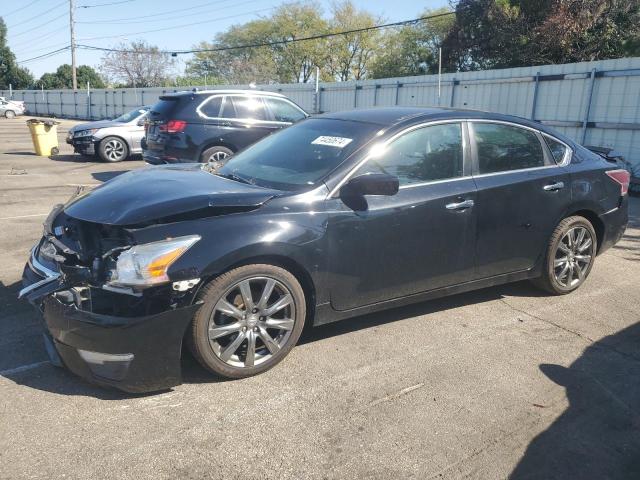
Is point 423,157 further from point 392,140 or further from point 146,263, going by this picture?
point 146,263

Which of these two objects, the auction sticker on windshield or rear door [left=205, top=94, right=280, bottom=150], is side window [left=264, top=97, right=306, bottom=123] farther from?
the auction sticker on windshield

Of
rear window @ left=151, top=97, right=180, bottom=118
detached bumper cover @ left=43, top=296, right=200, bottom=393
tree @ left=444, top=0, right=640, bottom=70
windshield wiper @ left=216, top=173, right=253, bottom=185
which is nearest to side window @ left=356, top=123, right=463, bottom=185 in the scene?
windshield wiper @ left=216, top=173, right=253, bottom=185

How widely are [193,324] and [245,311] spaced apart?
0.34 metres

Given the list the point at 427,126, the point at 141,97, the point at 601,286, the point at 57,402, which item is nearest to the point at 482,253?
the point at 427,126

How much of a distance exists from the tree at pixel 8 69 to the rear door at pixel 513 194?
76.5 m

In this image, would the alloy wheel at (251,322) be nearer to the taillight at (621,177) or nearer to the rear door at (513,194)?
the rear door at (513,194)

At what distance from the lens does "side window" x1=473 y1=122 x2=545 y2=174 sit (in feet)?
15.0

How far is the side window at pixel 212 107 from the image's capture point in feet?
33.7

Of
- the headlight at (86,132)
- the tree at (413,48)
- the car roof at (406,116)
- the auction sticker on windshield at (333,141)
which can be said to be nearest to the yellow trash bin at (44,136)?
the headlight at (86,132)

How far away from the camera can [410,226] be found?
405cm

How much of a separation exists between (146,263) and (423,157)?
224 cm

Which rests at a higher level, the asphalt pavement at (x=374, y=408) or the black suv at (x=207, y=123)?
the black suv at (x=207, y=123)

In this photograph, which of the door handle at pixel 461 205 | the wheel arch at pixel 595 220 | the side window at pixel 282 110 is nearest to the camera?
the door handle at pixel 461 205

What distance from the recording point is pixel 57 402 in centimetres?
Result: 321
